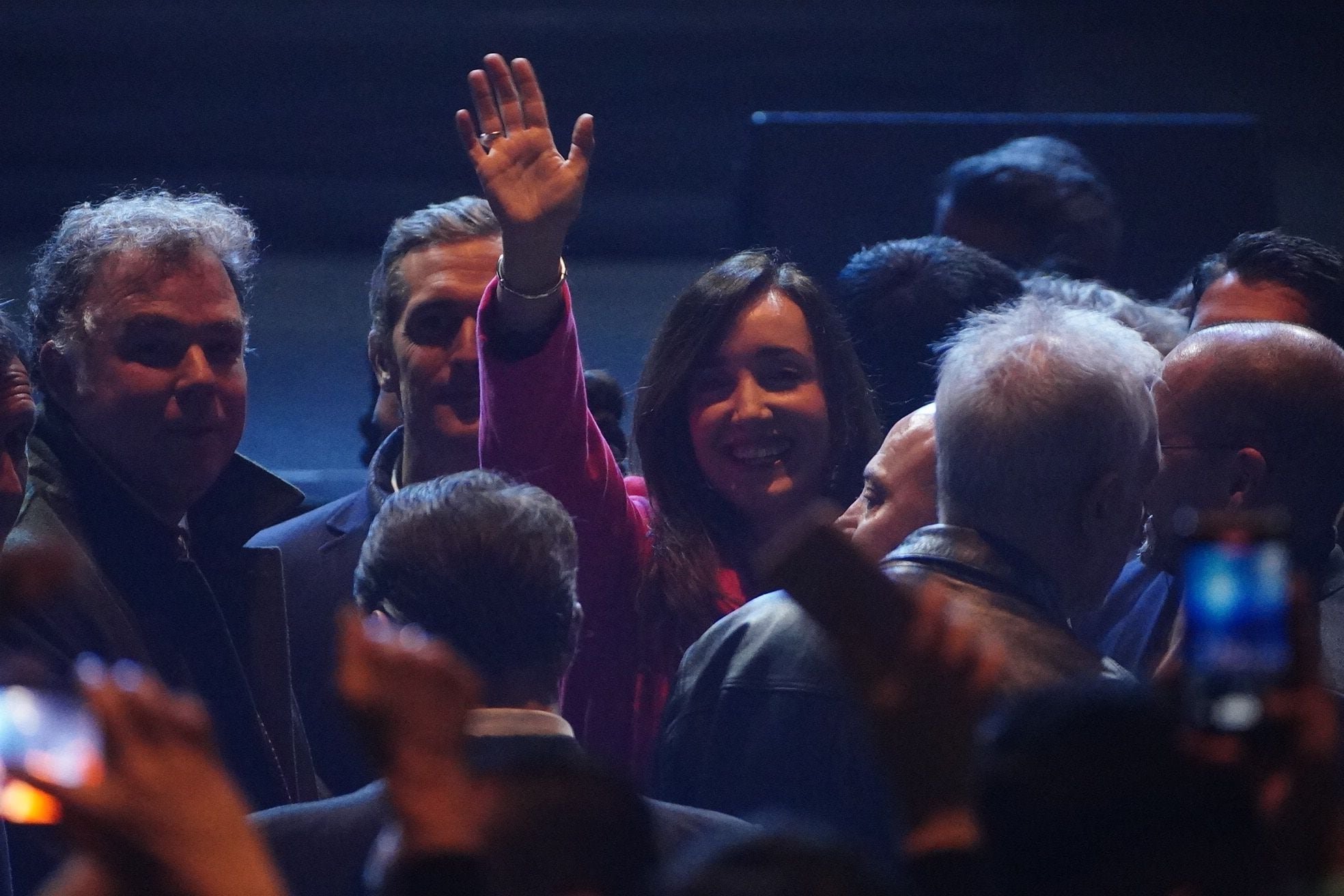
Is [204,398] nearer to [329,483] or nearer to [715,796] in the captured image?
[715,796]

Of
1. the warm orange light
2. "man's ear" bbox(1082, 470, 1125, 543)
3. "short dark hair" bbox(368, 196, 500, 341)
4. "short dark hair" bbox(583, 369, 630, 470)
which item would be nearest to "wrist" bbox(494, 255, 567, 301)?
"short dark hair" bbox(368, 196, 500, 341)

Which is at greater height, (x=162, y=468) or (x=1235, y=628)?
(x=1235, y=628)

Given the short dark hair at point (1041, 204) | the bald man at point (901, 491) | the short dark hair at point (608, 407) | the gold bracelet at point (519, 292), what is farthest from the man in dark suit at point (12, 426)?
the short dark hair at point (1041, 204)

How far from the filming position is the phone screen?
0.92 metres

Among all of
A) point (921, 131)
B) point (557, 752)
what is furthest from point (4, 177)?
point (557, 752)

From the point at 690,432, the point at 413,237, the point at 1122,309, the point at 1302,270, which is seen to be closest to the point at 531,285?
the point at 690,432

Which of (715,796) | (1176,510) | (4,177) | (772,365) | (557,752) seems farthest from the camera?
(4,177)

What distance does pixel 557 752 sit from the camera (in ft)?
3.35

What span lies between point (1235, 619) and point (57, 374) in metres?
1.72

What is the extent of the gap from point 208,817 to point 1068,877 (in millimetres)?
419

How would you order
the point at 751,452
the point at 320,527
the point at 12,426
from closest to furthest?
the point at 12,426, the point at 751,452, the point at 320,527

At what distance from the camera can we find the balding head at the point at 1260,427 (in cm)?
215

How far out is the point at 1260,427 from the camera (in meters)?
2.16

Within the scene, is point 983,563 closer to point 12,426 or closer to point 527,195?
point 527,195
